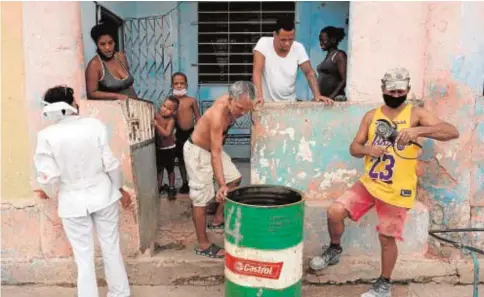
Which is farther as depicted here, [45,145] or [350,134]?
[350,134]

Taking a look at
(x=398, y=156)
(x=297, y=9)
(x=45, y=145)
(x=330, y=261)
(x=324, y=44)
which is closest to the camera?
(x=45, y=145)

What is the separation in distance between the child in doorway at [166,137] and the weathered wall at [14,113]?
1.12 meters

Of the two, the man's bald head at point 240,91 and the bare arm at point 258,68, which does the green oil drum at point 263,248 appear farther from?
the bare arm at point 258,68

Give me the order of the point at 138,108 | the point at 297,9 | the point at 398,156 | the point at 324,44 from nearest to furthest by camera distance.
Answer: the point at 398,156, the point at 138,108, the point at 324,44, the point at 297,9

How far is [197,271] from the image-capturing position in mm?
3807

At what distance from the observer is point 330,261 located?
364 centimetres

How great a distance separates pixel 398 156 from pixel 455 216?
1020 mm

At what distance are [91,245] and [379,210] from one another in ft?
6.48

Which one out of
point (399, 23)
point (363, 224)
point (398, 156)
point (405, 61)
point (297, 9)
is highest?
point (297, 9)

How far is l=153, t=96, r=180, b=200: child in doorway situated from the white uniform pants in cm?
121

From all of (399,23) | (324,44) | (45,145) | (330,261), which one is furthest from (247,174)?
(45,145)

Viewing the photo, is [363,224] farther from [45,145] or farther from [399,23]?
[45,145]

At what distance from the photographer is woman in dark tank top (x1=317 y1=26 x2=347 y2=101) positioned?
183 inches

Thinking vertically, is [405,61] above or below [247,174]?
above
